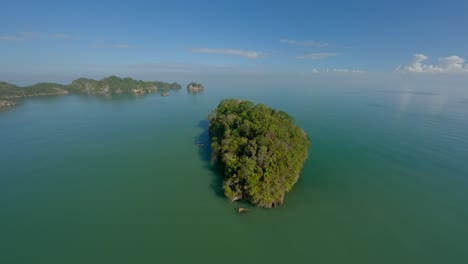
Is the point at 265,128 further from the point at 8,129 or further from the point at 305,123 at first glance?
the point at 8,129

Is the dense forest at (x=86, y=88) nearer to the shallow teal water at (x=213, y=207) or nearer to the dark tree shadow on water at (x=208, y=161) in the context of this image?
the shallow teal water at (x=213, y=207)

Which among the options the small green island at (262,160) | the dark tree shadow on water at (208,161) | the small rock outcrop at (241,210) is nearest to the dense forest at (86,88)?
the dark tree shadow on water at (208,161)

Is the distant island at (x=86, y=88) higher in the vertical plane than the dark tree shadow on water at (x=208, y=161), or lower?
higher

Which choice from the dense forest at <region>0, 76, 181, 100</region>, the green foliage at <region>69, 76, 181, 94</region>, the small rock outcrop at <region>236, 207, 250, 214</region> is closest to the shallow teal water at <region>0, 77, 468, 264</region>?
the small rock outcrop at <region>236, 207, 250, 214</region>

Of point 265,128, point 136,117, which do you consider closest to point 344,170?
point 265,128

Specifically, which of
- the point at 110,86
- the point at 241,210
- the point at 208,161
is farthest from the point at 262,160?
the point at 110,86

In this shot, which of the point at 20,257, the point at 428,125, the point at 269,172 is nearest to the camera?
the point at 20,257
